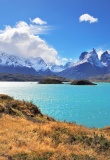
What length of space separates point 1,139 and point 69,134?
17.4ft

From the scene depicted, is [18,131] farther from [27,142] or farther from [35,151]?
[35,151]

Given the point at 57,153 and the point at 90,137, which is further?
the point at 90,137

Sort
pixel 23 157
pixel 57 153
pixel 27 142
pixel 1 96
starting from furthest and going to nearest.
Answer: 1. pixel 1 96
2. pixel 27 142
3. pixel 57 153
4. pixel 23 157

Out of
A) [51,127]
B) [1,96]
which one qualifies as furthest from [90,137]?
[1,96]

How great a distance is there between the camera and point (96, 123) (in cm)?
5584

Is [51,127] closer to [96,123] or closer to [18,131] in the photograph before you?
[18,131]

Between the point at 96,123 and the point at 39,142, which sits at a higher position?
the point at 39,142

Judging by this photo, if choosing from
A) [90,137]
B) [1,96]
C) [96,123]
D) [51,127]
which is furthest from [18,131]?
[96,123]

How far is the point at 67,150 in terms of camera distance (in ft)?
57.2

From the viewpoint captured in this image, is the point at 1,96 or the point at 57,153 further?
the point at 1,96

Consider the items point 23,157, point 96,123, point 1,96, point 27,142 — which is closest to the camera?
point 23,157

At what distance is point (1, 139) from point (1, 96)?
2874cm

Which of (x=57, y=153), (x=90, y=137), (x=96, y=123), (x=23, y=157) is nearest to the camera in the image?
(x=23, y=157)

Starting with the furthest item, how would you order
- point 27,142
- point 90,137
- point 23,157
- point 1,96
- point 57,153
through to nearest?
1. point 1,96
2. point 90,137
3. point 27,142
4. point 57,153
5. point 23,157
